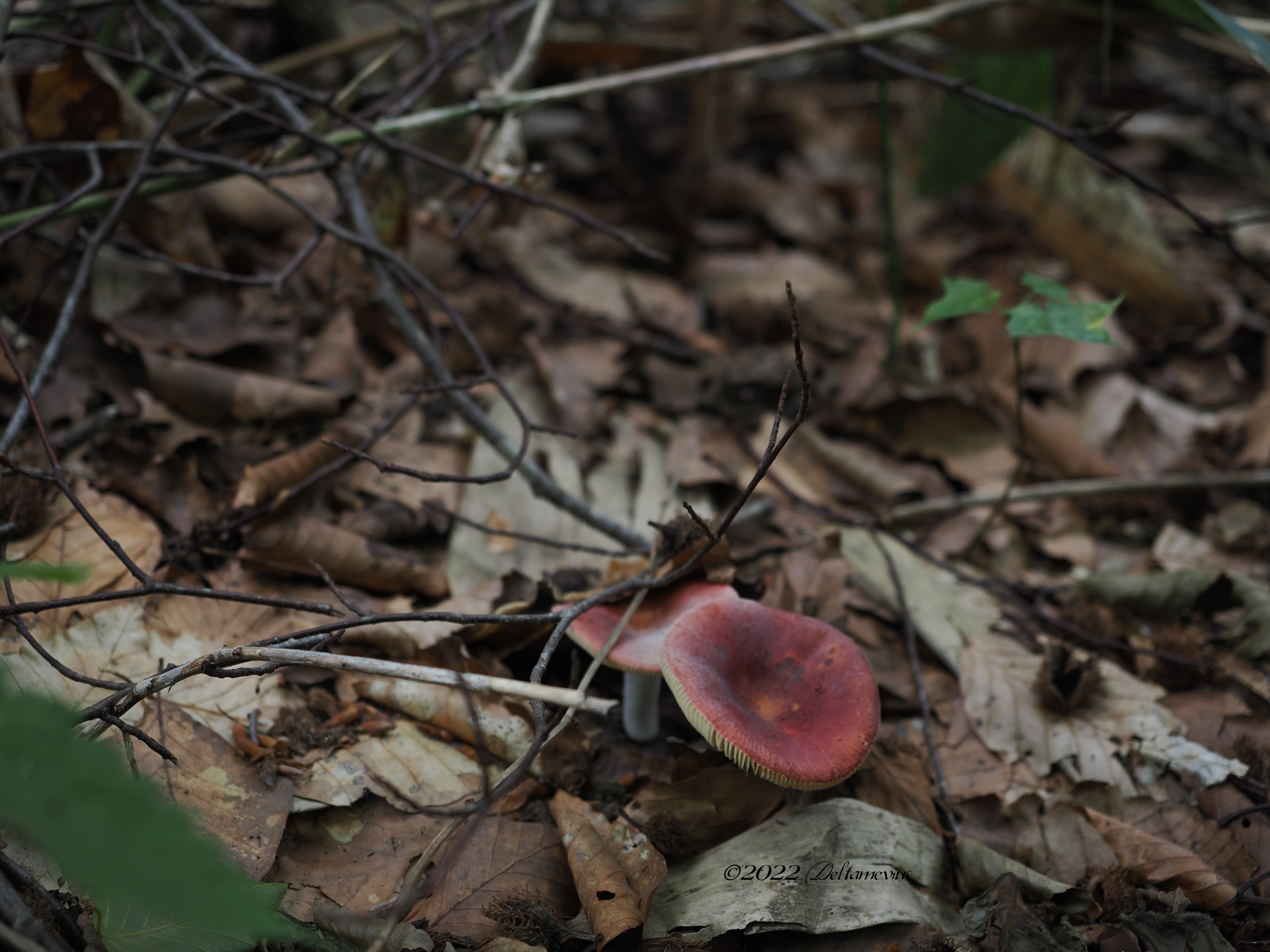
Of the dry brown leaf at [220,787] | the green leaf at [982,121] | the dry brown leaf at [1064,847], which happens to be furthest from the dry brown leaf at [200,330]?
the green leaf at [982,121]

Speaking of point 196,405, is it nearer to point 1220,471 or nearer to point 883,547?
point 883,547

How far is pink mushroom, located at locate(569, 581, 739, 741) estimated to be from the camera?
1.63 metres

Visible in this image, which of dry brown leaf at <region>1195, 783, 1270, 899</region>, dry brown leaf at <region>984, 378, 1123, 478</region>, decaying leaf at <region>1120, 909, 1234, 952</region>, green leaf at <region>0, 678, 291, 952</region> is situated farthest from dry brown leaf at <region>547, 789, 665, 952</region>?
dry brown leaf at <region>984, 378, 1123, 478</region>

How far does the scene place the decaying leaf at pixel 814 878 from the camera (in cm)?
146

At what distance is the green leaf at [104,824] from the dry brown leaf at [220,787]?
2.21ft

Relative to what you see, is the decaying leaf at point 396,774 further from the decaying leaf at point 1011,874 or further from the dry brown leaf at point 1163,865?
the dry brown leaf at point 1163,865

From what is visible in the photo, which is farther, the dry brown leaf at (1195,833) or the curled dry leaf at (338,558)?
the curled dry leaf at (338,558)

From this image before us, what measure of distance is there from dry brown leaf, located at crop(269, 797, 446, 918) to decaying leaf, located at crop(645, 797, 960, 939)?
1.64 ft

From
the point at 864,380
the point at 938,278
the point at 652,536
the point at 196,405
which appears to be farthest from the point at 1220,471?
the point at 196,405

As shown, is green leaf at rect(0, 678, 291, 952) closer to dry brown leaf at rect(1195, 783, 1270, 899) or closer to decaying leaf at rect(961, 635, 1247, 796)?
decaying leaf at rect(961, 635, 1247, 796)

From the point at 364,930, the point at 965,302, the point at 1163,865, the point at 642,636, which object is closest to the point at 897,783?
the point at 1163,865

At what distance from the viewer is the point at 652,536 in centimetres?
228

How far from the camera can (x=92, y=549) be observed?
1873mm

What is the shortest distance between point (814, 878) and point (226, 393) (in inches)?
79.8
